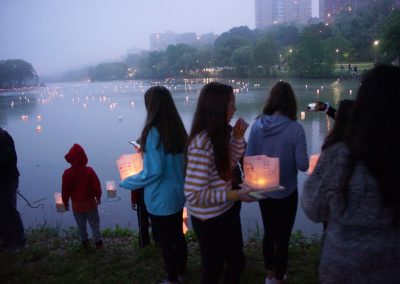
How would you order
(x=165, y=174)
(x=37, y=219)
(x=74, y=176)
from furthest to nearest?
(x=37, y=219)
(x=74, y=176)
(x=165, y=174)

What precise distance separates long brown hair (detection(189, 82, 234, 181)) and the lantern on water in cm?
27

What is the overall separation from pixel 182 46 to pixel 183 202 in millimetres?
92271

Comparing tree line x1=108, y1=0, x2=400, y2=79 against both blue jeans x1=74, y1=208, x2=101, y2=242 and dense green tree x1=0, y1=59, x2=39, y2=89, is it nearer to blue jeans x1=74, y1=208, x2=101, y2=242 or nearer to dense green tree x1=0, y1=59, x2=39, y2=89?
blue jeans x1=74, y1=208, x2=101, y2=242

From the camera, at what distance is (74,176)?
433 cm

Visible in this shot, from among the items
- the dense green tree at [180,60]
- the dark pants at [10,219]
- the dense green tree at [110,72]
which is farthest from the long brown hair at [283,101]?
the dense green tree at [110,72]

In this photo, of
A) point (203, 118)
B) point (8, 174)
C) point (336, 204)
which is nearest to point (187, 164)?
point (203, 118)

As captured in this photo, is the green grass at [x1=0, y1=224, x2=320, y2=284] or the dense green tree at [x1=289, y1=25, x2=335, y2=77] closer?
the green grass at [x1=0, y1=224, x2=320, y2=284]

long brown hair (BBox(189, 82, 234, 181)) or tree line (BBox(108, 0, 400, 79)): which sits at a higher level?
tree line (BBox(108, 0, 400, 79))

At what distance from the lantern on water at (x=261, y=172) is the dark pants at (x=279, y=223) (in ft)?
1.63

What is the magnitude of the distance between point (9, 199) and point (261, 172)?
334 cm

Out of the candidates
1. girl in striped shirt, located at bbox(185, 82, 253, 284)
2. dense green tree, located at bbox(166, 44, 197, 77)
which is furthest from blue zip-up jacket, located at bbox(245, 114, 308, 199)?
dense green tree, located at bbox(166, 44, 197, 77)

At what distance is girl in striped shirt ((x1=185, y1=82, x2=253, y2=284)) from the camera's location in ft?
7.29

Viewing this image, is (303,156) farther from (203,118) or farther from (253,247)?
(253,247)

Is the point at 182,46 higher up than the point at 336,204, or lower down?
higher up
